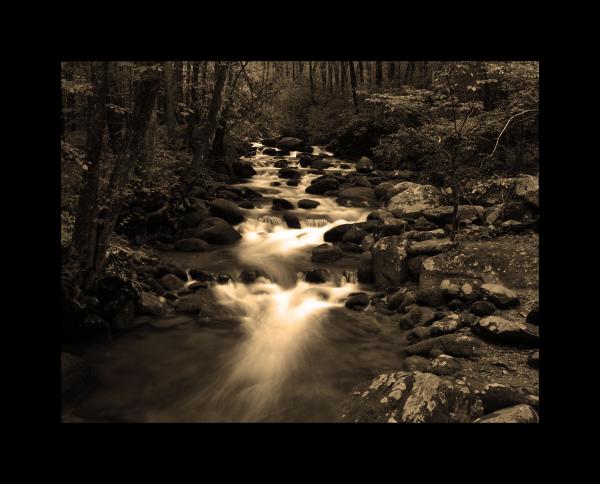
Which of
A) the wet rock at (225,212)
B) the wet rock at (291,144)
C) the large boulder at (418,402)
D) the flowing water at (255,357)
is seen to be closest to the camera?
the large boulder at (418,402)

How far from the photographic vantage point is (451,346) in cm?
570

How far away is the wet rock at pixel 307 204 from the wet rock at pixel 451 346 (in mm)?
9150

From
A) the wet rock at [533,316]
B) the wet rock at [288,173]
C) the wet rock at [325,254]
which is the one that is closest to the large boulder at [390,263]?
the wet rock at [325,254]

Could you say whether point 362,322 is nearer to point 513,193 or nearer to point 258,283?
point 258,283

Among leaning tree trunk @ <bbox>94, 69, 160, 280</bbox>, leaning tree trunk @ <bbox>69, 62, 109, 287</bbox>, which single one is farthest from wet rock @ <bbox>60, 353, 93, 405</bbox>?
leaning tree trunk @ <bbox>94, 69, 160, 280</bbox>

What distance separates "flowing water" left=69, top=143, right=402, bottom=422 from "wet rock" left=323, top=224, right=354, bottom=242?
142cm

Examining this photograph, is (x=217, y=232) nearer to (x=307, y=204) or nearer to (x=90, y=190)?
(x=307, y=204)

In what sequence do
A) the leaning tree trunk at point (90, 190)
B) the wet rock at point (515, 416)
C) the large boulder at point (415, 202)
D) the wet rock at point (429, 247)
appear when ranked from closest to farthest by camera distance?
the wet rock at point (515, 416)
the leaning tree trunk at point (90, 190)
the wet rock at point (429, 247)
the large boulder at point (415, 202)

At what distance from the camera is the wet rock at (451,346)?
18.2 feet

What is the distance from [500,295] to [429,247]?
205 cm

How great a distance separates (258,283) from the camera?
31.0 feet

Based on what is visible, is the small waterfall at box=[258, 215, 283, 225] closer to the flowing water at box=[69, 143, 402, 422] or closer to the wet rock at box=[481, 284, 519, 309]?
the flowing water at box=[69, 143, 402, 422]

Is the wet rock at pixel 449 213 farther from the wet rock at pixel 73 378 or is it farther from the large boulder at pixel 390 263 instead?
the wet rock at pixel 73 378

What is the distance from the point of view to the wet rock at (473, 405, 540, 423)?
134 inches
